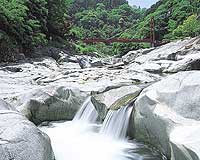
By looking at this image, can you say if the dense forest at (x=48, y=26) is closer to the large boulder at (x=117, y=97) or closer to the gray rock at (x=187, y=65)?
the gray rock at (x=187, y=65)

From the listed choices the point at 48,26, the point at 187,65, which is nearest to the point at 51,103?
the point at 187,65

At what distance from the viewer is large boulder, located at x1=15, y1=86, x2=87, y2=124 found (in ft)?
34.7

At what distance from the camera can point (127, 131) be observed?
845 centimetres

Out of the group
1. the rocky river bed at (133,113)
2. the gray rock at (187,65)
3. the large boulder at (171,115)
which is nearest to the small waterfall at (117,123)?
the rocky river bed at (133,113)

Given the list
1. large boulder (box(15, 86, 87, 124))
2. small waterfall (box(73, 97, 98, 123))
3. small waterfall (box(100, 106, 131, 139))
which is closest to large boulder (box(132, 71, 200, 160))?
small waterfall (box(100, 106, 131, 139))

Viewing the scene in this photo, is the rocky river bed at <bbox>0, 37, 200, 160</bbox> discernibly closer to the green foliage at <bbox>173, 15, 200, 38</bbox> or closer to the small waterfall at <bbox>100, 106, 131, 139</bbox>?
the small waterfall at <bbox>100, 106, 131, 139</bbox>

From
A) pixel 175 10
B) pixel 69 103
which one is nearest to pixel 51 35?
pixel 69 103

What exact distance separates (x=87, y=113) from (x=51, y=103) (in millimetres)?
1100

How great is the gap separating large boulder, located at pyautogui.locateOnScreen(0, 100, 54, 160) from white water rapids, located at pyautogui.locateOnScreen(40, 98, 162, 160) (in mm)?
1694

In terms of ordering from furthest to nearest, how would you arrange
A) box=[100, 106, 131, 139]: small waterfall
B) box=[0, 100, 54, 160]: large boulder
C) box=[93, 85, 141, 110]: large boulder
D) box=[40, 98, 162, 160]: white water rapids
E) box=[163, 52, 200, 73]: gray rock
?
box=[163, 52, 200, 73]: gray rock
box=[93, 85, 141, 110]: large boulder
box=[100, 106, 131, 139]: small waterfall
box=[40, 98, 162, 160]: white water rapids
box=[0, 100, 54, 160]: large boulder

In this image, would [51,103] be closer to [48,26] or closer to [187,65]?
[187,65]

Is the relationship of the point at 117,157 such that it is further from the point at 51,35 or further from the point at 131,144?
the point at 51,35

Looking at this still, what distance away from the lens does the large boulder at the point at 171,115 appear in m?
5.80

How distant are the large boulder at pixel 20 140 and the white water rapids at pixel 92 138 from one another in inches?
66.7
